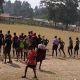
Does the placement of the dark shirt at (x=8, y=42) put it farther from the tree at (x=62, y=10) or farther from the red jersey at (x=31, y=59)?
the tree at (x=62, y=10)

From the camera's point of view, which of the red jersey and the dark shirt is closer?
the red jersey

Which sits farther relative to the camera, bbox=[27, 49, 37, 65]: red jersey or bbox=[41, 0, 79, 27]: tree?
bbox=[41, 0, 79, 27]: tree

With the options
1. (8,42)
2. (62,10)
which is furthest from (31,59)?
(62,10)

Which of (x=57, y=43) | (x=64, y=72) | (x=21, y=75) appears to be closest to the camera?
(x=21, y=75)

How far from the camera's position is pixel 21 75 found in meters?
18.0

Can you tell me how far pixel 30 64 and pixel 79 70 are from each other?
5.57 metres

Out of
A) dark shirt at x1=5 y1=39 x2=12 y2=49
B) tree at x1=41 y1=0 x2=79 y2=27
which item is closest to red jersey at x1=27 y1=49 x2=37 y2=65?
dark shirt at x1=5 y1=39 x2=12 y2=49

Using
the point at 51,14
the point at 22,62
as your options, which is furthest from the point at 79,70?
the point at 51,14

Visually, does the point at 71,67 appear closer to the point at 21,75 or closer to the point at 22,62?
the point at 22,62

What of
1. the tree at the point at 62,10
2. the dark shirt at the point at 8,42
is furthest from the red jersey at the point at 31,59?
the tree at the point at 62,10

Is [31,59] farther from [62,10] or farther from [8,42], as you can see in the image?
[62,10]

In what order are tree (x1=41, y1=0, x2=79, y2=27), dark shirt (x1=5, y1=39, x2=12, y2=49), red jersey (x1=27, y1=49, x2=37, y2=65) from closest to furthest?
red jersey (x1=27, y1=49, x2=37, y2=65), dark shirt (x1=5, y1=39, x2=12, y2=49), tree (x1=41, y1=0, x2=79, y2=27)

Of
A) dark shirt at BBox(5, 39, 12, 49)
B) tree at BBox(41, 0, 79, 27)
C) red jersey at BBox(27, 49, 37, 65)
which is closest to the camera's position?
red jersey at BBox(27, 49, 37, 65)

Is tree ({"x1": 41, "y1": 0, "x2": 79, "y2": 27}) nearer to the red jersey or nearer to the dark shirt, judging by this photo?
the dark shirt
